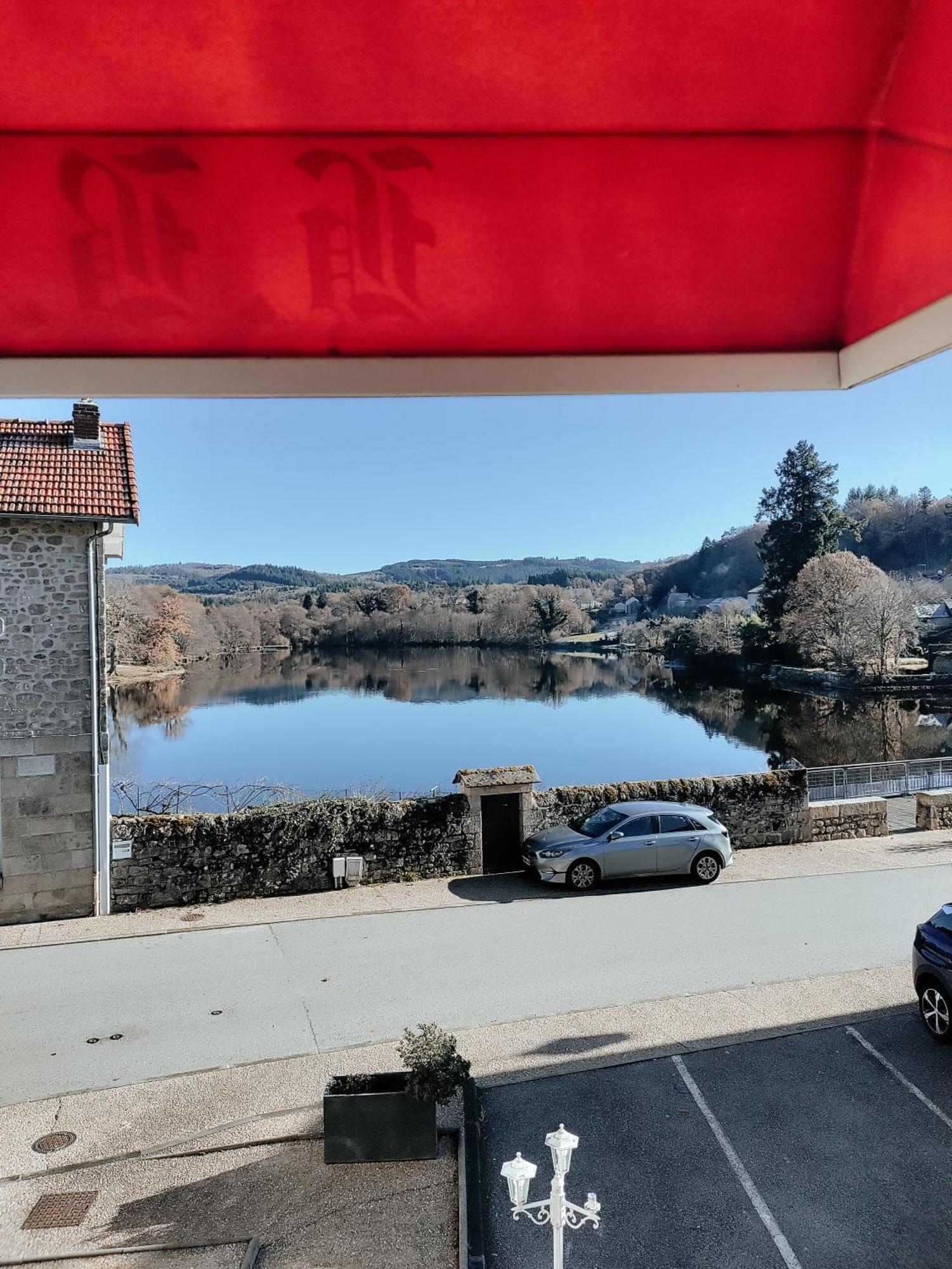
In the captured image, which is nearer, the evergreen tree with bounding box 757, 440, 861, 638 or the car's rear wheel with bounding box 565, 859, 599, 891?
the car's rear wheel with bounding box 565, 859, 599, 891

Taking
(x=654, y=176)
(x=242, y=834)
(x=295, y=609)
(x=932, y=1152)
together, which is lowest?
(x=932, y=1152)

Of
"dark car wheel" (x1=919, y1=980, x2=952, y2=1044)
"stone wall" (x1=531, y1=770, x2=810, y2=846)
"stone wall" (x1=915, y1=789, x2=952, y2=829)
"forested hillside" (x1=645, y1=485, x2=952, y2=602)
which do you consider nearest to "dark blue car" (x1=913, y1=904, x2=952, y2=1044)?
"dark car wheel" (x1=919, y1=980, x2=952, y2=1044)

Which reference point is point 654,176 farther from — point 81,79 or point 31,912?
point 31,912

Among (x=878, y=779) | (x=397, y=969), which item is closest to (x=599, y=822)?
(x=397, y=969)

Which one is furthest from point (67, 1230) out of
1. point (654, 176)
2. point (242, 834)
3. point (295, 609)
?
point (295, 609)

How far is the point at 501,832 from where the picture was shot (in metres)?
11.8

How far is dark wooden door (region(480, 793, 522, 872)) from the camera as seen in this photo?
462 inches

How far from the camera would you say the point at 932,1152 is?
4.93m

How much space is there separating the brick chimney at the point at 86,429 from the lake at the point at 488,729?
654cm

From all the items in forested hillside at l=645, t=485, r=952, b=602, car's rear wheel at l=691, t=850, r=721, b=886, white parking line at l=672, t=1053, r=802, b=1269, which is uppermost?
forested hillside at l=645, t=485, r=952, b=602

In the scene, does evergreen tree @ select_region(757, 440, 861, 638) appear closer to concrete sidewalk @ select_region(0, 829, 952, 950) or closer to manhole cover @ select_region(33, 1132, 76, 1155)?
concrete sidewalk @ select_region(0, 829, 952, 950)

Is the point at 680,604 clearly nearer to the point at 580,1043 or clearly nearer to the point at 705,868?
the point at 705,868

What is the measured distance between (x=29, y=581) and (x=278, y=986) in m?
6.08

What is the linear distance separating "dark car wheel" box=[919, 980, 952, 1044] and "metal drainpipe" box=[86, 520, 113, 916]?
9.16 m
